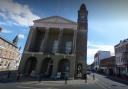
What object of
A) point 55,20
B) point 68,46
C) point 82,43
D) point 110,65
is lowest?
point 110,65

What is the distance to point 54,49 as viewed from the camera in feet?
119

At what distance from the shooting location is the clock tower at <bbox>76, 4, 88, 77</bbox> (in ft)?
121

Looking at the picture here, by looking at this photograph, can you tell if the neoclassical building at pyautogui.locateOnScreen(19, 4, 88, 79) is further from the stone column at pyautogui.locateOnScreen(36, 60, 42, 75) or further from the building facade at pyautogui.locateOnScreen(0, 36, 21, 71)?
the building facade at pyautogui.locateOnScreen(0, 36, 21, 71)

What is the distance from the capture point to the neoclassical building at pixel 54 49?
31.5m

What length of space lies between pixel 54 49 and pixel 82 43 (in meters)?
8.63

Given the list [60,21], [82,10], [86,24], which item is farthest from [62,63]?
[82,10]

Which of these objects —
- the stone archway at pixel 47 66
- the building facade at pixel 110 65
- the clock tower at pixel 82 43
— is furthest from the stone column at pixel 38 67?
the building facade at pixel 110 65

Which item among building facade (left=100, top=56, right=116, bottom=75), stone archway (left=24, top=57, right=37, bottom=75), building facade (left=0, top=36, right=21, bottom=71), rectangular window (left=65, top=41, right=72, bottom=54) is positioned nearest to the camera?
stone archway (left=24, top=57, right=37, bottom=75)

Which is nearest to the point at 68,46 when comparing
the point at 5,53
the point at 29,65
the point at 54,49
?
the point at 54,49

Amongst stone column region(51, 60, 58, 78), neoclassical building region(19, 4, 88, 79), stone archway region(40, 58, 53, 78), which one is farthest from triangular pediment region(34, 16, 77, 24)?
stone column region(51, 60, 58, 78)

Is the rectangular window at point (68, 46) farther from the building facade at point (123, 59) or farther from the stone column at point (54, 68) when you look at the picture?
the building facade at point (123, 59)

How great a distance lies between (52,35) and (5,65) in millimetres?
23035

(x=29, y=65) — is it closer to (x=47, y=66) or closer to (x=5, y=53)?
(x=47, y=66)

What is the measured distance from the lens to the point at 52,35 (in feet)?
124
